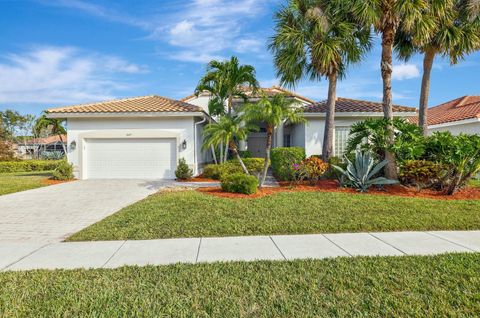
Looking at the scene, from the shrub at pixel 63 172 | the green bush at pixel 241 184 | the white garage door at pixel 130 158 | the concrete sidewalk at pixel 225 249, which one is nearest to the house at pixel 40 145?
the shrub at pixel 63 172

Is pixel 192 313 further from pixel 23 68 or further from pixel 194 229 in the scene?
pixel 23 68

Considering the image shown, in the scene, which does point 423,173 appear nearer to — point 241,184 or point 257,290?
point 241,184

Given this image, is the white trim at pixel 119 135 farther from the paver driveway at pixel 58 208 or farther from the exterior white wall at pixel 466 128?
the exterior white wall at pixel 466 128

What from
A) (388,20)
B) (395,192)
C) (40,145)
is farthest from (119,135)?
(40,145)

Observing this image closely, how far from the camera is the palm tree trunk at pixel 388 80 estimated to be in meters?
10.3

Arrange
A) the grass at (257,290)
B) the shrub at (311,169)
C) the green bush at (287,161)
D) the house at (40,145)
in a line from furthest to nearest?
the house at (40,145), the green bush at (287,161), the shrub at (311,169), the grass at (257,290)

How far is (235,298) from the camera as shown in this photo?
307 cm

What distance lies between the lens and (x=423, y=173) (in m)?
9.13

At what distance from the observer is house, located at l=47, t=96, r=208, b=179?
14.5 meters

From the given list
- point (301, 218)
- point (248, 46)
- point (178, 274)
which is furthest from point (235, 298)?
point (248, 46)

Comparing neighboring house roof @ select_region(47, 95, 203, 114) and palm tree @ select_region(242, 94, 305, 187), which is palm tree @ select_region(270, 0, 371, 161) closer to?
palm tree @ select_region(242, 94, 305, 187)

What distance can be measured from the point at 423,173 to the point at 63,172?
16757 mm

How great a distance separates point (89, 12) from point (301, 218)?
40.2ft

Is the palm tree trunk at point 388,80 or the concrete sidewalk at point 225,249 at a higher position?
the palm tree trunk at point 388,80
